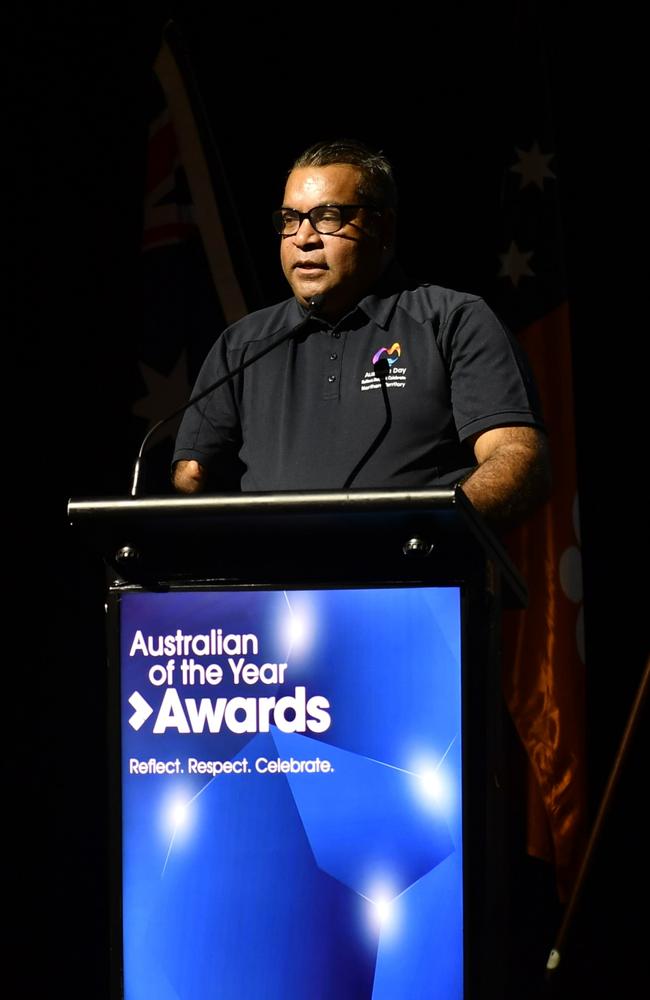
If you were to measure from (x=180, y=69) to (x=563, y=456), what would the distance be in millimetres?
1512

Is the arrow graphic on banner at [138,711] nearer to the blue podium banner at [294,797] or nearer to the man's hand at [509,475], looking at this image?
the blue podium banner at [294,797]

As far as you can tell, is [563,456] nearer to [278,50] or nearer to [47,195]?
[278,50]

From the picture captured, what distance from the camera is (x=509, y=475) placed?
1762 millimetres

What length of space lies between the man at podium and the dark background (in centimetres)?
133

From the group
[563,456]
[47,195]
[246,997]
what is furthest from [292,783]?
[47,195]

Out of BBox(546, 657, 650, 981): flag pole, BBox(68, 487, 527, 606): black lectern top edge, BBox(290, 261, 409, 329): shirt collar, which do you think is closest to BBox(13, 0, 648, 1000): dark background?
BBox(546, 657, 650, 981): flag pole

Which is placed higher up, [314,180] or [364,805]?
[314,180]

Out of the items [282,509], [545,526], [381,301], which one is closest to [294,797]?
[282,509]

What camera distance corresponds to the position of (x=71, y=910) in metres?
3.27

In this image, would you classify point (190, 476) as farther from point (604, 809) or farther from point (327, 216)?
point (604, 809)

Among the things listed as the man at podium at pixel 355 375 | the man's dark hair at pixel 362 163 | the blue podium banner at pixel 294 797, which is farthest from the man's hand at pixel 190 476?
the blue podium banner at pixel 294 797

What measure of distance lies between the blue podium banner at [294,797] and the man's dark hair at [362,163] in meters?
0.94

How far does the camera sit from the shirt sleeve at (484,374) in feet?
6.36

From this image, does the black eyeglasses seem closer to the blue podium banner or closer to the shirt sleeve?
the shirt sleeve
